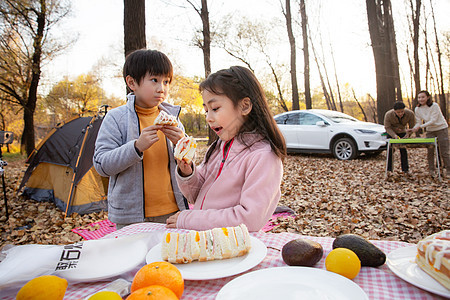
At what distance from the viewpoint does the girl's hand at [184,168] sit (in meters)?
1.70

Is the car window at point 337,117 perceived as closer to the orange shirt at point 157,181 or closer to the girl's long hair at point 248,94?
the orange shirt at point 157,181

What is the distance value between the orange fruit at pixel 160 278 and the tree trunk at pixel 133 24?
470 cm

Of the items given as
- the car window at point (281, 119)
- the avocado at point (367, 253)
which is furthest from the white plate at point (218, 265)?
the car window at point (281, 119)

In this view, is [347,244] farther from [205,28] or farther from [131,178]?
[205,28]

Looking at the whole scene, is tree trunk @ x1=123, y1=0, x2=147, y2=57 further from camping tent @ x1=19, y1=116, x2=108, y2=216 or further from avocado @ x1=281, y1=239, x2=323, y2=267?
avocado @ x1=281, y1=239, x2=323, y2=267

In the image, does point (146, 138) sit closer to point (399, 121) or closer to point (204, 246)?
point (204, 246)

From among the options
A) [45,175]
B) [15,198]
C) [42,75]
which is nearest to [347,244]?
[45,175]

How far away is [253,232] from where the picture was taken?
1.38m

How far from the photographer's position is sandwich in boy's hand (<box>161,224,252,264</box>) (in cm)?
100

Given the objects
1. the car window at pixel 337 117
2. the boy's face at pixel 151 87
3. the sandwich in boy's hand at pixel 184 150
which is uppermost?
the car window at pixel 337 117

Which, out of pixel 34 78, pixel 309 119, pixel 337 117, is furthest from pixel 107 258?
pixel 34 78

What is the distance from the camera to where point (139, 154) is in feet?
6.17

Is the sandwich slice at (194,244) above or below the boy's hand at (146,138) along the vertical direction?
below

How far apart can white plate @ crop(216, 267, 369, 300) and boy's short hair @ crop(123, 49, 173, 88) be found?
63.0 inches
